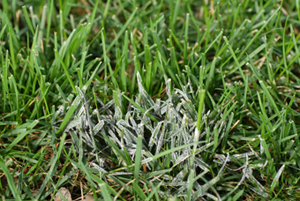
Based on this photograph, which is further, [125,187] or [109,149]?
[109,149]

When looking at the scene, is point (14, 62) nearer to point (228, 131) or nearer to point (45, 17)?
point (45, 17)

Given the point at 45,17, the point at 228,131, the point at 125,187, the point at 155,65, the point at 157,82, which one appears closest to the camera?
the point at 125,187

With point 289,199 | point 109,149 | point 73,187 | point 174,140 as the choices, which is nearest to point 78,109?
point 109,149

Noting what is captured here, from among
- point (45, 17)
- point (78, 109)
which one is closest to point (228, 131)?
point (78, 109)

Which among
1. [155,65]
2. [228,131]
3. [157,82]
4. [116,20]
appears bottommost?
[228,131]

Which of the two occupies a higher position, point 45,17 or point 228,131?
point 45,17

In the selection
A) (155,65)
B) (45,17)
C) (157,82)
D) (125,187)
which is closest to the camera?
(125,187)

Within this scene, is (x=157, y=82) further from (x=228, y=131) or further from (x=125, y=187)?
(x=125, y=187)

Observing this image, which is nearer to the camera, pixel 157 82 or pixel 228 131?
pixel 228 131

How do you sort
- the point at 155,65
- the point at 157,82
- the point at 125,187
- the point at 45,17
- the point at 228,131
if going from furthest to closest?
the point at 45,17 < the point at 157,82 < the point at 155,65 < the point at 228,131 < the point at 125,187
